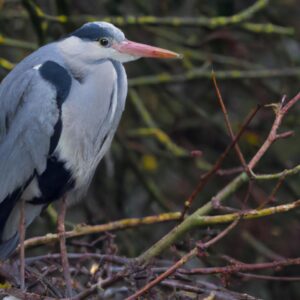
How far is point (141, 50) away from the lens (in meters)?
3.08

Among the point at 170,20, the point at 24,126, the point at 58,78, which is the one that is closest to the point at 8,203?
the point at 24,126

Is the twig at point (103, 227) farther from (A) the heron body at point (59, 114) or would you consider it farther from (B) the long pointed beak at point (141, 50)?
(B) the long pointed beak at point (141, 50)

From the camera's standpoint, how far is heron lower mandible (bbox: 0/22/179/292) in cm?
308

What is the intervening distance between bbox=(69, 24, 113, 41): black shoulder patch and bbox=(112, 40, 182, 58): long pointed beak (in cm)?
5

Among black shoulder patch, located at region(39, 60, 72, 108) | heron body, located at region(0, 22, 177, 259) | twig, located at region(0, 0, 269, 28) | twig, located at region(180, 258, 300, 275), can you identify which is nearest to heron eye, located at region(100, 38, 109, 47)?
heron body, located at region(0, 22, 177, 259)

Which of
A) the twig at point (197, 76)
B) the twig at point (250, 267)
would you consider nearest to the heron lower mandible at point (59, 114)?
the twig at point (250, 267)

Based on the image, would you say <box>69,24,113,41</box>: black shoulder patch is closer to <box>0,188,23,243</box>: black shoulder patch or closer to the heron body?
the heron body

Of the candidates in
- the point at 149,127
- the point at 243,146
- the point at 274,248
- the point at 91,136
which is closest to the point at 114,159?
the point at 149,127

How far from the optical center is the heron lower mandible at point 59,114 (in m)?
3.08

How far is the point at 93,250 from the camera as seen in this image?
3357 millimetres

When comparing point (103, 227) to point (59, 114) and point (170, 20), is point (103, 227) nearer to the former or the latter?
Result: point (59, 114)

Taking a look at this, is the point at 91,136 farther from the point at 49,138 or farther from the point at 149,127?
the point at 149,127

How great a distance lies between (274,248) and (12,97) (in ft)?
6.20

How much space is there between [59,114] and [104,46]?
10.6 inches
